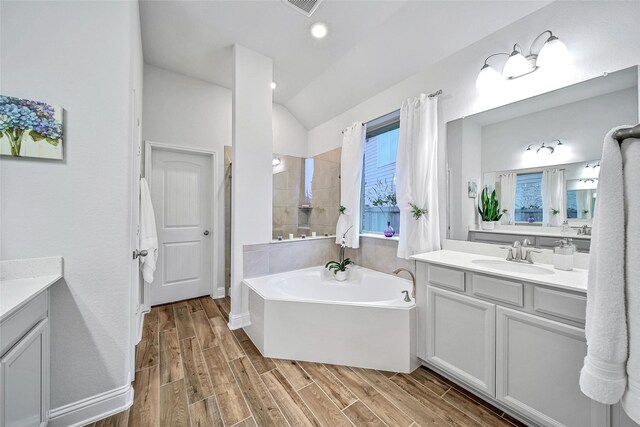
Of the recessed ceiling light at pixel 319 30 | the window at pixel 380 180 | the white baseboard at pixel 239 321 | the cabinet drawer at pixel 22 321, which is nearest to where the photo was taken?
the cabinet drawer at pixel 22 321

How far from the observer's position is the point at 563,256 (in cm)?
146

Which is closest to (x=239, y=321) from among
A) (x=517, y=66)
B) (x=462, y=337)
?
(x=462, y=337)

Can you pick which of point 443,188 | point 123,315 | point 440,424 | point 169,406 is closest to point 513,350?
point 440,424

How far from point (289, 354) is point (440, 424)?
43.3 inches

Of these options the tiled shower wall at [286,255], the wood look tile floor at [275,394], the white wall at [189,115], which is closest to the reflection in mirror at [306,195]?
the tiled shower wall at [286,255]

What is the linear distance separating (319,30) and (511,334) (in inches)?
113

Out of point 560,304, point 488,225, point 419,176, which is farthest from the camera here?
point 419,176

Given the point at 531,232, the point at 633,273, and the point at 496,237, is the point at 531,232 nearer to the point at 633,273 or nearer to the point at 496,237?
the point at 496,237

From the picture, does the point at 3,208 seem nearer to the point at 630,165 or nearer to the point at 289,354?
the point at 289,354

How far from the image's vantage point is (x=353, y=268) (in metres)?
2.87

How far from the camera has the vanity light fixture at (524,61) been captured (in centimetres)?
154

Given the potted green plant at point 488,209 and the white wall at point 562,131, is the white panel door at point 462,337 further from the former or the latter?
the white wall at point 562,131

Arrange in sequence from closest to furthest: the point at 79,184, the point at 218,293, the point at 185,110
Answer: the point at 79,184
the point at 185,110
the point at 218,293

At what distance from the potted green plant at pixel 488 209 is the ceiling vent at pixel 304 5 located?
6.95 feet
